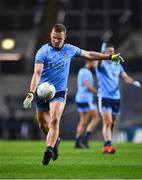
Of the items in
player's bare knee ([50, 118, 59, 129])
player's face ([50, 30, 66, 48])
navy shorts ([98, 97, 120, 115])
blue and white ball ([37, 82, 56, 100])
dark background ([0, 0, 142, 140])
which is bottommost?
dark background ([0, 0, 142, 140])

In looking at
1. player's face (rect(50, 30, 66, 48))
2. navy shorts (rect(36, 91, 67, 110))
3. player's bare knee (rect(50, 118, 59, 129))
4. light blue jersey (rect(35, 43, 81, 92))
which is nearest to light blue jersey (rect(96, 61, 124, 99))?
navy shorts (rect(36, 91, 67, 110))

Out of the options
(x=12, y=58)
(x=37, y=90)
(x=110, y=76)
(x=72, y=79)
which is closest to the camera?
(x=37, y=90)

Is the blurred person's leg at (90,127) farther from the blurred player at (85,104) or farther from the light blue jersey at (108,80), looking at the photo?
the light blue jersey at (108,80)

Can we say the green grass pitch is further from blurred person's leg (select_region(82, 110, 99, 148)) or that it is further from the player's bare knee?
blurred person's leg (select_region(82, 110, 99, 148))

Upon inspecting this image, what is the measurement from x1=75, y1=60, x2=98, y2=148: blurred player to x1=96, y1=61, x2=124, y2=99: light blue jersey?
299 cm

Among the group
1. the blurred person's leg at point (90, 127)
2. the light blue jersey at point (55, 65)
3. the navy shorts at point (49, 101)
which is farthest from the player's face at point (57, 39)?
the blurred person's leg at point (90, 127)

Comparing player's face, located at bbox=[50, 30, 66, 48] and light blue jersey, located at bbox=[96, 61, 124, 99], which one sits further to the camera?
light blue jersey, located at bbox=[96, 61, 124, 99]

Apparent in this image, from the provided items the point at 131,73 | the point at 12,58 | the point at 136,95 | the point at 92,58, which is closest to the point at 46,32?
the point at 131,73

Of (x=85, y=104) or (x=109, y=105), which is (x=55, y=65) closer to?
(x=109, y=105)

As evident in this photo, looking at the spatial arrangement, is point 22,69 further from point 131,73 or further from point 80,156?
point 80,156

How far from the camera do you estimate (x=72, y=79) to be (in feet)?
138

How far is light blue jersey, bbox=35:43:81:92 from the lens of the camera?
1353 cm

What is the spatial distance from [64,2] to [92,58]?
3422cm

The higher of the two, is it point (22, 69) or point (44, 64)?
point (44, 64)
